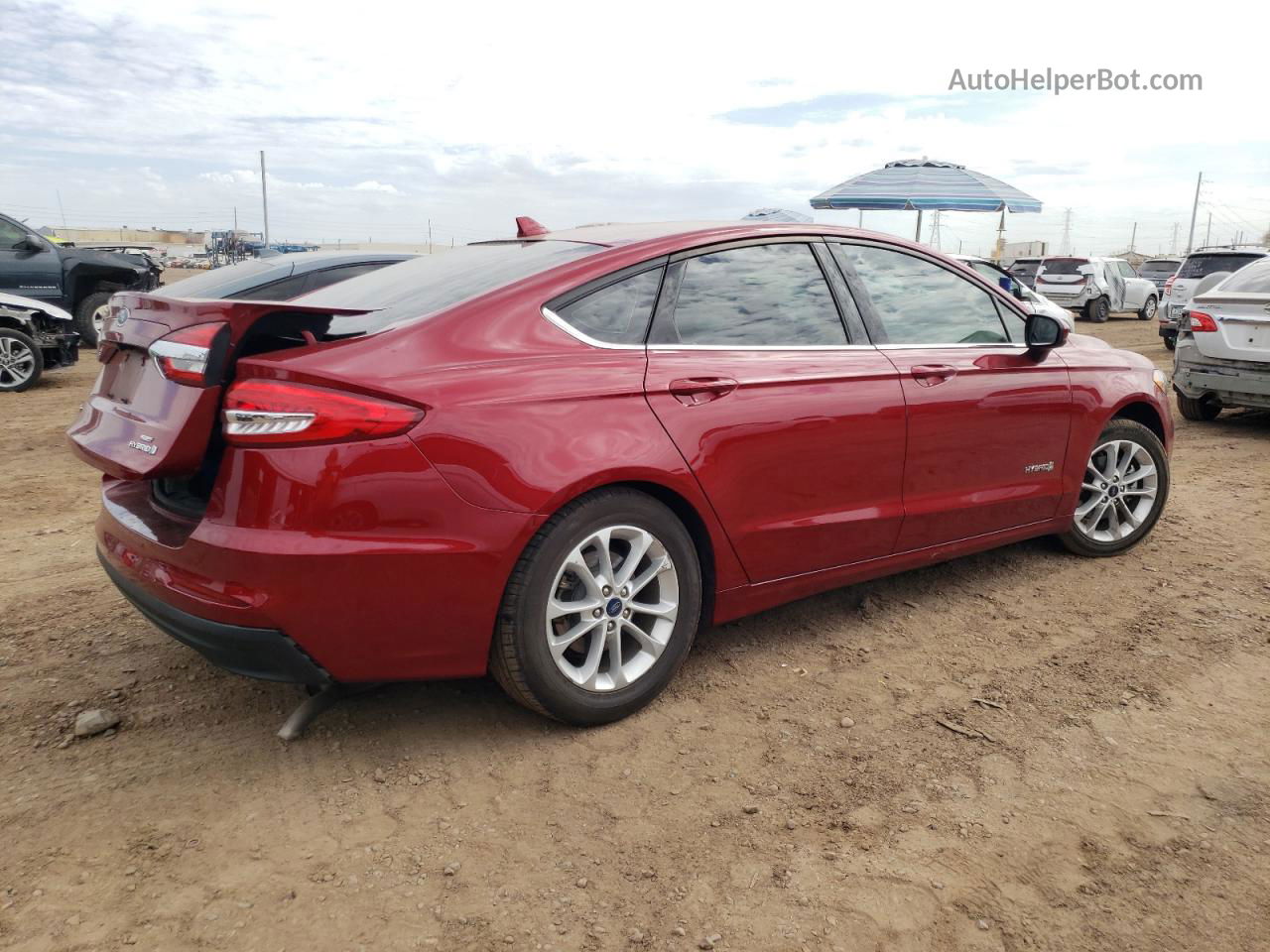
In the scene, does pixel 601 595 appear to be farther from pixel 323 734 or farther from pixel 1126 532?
pixel 1126 532

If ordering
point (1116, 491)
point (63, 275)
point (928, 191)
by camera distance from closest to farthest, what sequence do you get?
point (1116, 491) → point (63, 275) → point (928, 191)

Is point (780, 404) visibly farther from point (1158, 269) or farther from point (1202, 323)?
point (1158, 269)

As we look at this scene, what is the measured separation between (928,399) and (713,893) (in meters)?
2.04

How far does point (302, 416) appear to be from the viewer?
2.42 metres

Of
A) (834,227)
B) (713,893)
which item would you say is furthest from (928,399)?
(713,893)

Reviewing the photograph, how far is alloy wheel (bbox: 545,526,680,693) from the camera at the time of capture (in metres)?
2.79

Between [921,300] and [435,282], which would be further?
[921,300]

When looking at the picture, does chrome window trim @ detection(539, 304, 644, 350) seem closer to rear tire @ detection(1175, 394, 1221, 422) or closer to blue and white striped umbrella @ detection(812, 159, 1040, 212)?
rear tire @ detection(1175, 394, 1221, 422)

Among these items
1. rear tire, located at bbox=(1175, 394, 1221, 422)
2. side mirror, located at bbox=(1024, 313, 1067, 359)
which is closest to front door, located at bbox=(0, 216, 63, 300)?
side mirror, located at bbox=(1024, 313, 1067, 359)

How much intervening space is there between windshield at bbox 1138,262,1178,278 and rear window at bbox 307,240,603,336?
28.0 meters

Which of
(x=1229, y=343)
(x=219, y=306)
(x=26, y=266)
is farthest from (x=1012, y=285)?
(x=26, y=266)

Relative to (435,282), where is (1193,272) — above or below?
below

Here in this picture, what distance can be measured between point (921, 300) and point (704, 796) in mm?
2144

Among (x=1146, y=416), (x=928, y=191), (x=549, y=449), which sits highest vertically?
(x=928, y=191)
